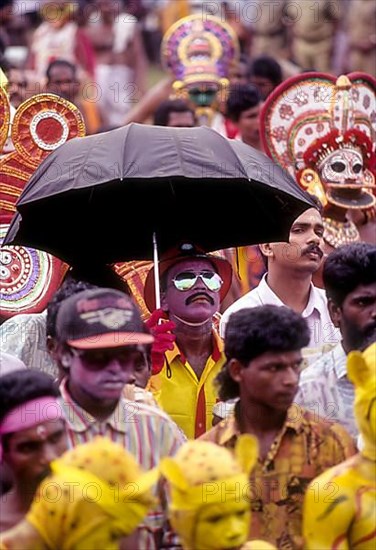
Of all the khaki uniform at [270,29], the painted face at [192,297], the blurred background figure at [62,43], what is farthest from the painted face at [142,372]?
the khaki uniform at [270,29]

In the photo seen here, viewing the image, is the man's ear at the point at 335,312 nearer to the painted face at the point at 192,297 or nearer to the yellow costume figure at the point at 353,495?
the painted face at the point at 192,297

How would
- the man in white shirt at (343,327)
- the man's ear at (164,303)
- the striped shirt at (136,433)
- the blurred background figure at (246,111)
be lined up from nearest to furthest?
the striped shirt at (136,433)
the man in white shirt at (343,327)
the man's ear at (164,303)
the blurred background figure at (246,111)

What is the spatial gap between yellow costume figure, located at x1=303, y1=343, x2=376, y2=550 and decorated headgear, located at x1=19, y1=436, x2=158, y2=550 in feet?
1.91

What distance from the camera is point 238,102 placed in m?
11.0

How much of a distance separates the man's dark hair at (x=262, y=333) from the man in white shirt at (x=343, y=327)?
19.0 inches

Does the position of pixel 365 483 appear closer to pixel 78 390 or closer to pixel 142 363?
pixel 78 390

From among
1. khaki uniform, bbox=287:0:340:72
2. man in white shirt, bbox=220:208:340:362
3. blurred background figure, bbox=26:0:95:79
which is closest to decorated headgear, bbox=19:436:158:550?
man in white shirt, bbox=220:208:340:362

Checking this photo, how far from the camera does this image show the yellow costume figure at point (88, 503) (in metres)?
4.84

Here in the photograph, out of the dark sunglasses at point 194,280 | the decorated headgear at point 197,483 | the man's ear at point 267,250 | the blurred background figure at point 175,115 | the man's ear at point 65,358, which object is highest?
the blurred background figure at point 175,115

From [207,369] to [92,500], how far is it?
7.18ft

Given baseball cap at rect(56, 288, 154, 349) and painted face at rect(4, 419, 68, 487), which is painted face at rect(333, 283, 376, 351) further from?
painted face at rect(4, 419, 68, 487)

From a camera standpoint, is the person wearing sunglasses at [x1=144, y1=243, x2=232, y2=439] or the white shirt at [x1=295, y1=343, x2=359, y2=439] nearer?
the white shirt at [x1=295, y1=343, x2=359, y2=439]

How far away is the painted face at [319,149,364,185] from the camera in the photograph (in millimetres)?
8742

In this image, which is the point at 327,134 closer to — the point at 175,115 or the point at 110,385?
the point at 175,115
